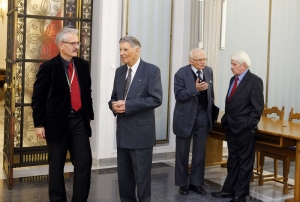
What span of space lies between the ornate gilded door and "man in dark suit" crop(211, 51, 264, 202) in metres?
2.31

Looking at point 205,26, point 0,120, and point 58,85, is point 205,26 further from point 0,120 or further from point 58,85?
point 0,120

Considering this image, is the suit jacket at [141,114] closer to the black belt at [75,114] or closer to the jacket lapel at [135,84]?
the jacket lapel at [135,84]

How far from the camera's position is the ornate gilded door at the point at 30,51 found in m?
6.30

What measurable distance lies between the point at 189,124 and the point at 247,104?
706mm

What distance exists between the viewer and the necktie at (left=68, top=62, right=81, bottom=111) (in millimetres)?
4742

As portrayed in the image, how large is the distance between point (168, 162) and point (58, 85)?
3290 millimetres

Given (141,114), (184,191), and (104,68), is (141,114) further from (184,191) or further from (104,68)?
(104,68)

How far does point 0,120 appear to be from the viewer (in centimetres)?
1202

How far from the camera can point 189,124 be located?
5.68 meters

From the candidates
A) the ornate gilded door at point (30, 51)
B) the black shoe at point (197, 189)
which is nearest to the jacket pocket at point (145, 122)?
the black shoe at point (197, 189)

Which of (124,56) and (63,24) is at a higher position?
(63,24)

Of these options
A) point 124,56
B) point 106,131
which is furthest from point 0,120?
point 124,56

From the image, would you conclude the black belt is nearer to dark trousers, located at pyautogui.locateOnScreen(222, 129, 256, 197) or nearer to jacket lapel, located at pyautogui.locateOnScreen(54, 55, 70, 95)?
jacket lapel, located at pyautogui.locateOnScreen(54, 55, 70, 95)

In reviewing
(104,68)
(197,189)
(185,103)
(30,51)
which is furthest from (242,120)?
(30,51)
